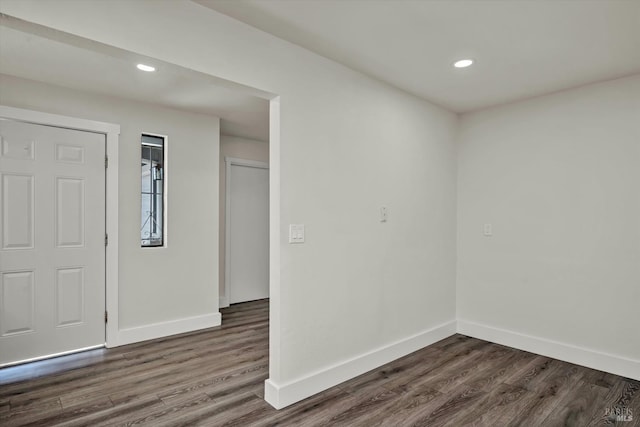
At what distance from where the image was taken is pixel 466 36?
234cm

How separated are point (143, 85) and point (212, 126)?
108 cm

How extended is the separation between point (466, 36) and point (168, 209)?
3.24 meters

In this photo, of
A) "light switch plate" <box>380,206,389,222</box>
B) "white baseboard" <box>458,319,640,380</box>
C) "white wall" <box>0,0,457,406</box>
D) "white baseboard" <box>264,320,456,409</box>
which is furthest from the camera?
"light switch plate" <box>380,206,389,222</box>

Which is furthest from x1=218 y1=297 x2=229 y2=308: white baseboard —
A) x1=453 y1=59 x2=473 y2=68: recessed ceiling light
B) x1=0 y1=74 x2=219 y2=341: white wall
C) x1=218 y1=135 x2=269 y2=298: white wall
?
x1=453 y1=59 x2=473 y2=68: recessed ceiling light

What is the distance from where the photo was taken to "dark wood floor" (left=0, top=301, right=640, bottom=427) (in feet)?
7.41

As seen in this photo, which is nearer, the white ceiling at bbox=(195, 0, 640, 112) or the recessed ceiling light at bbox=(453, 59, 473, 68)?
the white ceiling at bbox=(195, 0, 640, 112)

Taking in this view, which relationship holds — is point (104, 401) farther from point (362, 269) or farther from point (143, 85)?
point (143, 85)

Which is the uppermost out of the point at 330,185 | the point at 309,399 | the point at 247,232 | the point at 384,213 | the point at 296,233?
the point at 330,185

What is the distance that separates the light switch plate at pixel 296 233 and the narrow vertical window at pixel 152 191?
82.4 inches

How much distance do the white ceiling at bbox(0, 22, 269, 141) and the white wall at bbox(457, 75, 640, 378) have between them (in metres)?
2.51

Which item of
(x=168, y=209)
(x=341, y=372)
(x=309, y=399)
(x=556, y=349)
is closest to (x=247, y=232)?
(x=168, y=209)

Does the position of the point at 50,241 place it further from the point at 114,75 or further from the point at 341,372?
the point at 341,372

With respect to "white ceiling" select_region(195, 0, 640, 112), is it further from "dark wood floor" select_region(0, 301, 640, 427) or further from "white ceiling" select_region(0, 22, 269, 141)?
"dark wood floor" select_region(0, 301, 640, 427)

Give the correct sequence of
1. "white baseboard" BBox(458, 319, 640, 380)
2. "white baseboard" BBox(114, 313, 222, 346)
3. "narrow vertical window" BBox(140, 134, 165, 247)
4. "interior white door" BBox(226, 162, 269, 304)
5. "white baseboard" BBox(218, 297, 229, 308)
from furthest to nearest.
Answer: "interior white door" BBox(226, 162, 269, 304) → "white baseboard" BBox(218, 297, 229, 308) → "narrow vertical window" BBox(140, 134, 165, 247) → "white baseboard" BBox(114, 313, 222, 346) → "white baseboard" BBox(458, 319, 640, 380)
